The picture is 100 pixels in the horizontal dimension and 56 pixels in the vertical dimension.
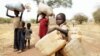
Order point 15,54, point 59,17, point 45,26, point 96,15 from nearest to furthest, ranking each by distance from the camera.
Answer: point 59,17, point 45,26, point 15,54, point 96,15

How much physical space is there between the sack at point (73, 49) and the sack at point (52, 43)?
0.10 m

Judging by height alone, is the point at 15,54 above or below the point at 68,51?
below

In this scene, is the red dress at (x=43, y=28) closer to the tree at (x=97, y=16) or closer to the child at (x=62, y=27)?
the child at (x=62, y=27)

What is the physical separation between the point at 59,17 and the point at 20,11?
4604 mm

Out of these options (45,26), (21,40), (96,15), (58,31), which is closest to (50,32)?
(58,31)

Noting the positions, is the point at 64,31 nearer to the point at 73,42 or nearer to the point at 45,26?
the point at 73,42

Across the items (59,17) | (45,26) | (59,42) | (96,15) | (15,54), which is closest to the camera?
(59,42)

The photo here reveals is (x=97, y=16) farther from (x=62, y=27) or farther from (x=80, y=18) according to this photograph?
(x=62, y=27)

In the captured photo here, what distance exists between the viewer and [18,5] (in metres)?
9.96

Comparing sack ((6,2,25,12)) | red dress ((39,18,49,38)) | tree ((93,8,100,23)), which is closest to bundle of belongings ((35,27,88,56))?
red dress ((39,18,49,38))

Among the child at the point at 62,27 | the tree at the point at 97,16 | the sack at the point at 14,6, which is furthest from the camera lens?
the tree at the point at 97,16

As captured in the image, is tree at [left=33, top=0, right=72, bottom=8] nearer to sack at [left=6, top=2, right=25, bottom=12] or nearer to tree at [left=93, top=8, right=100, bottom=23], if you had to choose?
tree at [left=93, top=8, right=100, bottom=23]

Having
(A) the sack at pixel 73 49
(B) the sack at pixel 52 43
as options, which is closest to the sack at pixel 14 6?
(B) the sack at pixel 52 43

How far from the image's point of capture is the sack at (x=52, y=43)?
17.2ft
